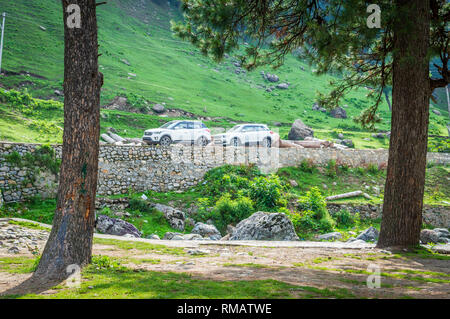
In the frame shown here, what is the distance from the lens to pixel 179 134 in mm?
21359

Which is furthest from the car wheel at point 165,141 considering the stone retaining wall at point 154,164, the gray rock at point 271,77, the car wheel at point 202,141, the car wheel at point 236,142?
the gray rock at point 271,77

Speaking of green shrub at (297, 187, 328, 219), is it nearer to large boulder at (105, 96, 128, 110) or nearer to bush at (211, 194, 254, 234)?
bush at (211, 194, 254, 234)

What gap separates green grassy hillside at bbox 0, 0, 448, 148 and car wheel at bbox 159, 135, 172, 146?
6.18 m

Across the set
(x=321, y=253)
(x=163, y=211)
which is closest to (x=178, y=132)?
(x=163, y=211)

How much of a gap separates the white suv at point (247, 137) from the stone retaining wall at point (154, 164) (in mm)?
588

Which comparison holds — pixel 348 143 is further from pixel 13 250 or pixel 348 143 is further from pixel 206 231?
pixel 13 250

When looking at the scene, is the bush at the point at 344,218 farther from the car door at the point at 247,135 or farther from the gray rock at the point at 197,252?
the gray rock at the point at 197,252

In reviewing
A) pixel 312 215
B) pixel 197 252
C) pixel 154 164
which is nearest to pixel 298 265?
pixel 197 252

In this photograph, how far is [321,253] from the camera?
847cm

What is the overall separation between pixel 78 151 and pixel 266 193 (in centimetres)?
1395

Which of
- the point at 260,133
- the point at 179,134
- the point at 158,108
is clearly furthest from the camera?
the point at 158,108

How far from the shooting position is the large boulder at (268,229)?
490 inches

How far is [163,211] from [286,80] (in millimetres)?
43556

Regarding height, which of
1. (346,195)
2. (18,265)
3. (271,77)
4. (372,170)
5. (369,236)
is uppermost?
(271,77)
